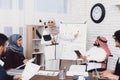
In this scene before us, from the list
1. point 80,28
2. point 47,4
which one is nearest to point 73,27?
point 80,28

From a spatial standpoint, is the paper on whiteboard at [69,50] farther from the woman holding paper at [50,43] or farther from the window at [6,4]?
the window at [6,4]

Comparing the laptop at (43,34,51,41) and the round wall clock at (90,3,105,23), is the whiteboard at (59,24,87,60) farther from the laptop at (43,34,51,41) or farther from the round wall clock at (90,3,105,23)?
the round wall clock at (90,3,105,23)

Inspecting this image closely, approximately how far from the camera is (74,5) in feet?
20.9

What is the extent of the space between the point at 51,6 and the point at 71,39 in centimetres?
120

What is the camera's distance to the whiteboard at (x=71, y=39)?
17.9ft

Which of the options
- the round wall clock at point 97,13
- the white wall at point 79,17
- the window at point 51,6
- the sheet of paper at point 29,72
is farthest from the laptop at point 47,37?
the sheet of paper at point 29,72

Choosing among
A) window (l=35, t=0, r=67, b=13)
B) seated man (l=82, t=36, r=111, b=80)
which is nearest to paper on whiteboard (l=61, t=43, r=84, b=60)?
seated man (l=82, t=36, r=111, b=80)

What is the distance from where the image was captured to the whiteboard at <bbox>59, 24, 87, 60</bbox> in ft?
17.9

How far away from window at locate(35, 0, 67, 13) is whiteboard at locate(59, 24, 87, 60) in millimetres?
773

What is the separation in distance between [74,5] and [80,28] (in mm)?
1138

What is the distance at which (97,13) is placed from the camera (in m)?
5.61

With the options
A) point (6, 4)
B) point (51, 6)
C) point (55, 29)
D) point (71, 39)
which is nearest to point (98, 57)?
point (71, 39)

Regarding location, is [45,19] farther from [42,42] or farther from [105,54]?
[105,54]

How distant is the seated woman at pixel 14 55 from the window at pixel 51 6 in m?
1.64
